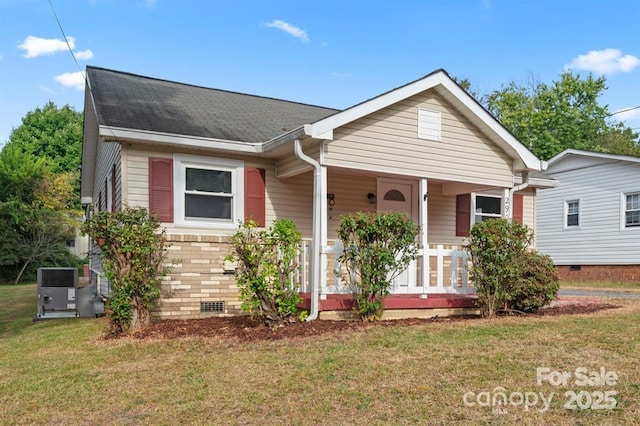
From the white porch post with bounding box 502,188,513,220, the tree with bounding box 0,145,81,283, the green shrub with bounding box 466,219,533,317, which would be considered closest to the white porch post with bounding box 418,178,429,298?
the green shrub with bounding box 466,219,533,317

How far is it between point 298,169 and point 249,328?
2774 mm

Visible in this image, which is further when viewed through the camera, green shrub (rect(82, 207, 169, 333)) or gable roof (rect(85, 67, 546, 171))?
gable roof (rect(85, 67, 546, 171))

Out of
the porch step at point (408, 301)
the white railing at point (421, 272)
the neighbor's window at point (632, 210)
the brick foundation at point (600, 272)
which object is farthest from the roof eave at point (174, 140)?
the brick foundation at point (600, 272)

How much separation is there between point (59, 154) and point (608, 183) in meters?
35.2

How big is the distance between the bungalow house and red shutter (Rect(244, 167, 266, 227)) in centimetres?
2

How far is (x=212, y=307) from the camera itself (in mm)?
8914

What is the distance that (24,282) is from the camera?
23.8 m

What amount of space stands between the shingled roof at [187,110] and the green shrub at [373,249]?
287 centimetres

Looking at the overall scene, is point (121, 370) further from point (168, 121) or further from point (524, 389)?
point (168, 121)

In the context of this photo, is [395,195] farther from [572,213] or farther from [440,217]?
[572,213]

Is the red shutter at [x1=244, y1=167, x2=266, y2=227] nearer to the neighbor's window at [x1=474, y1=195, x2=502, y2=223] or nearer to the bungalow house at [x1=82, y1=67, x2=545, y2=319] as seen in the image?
the bungalow house at [x1=82, y1=67, x2=545, y2=319]

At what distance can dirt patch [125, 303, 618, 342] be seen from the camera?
6791 mm

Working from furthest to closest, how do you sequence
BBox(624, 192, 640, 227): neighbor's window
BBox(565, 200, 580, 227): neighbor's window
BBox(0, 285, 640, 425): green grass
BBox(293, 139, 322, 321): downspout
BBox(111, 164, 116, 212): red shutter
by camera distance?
BBox(565, 200, 580, 227): neighbor's window
BBox(624, 192, 640, 227): neighbor's window
BBox(111, 164, 116, 212): red shutter
BBox(293, 139, 322, 321): downspout
BBox(0, 285, 640, 425): green grass

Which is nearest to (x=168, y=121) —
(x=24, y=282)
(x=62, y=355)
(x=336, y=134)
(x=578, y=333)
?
(x=336, y=134)
